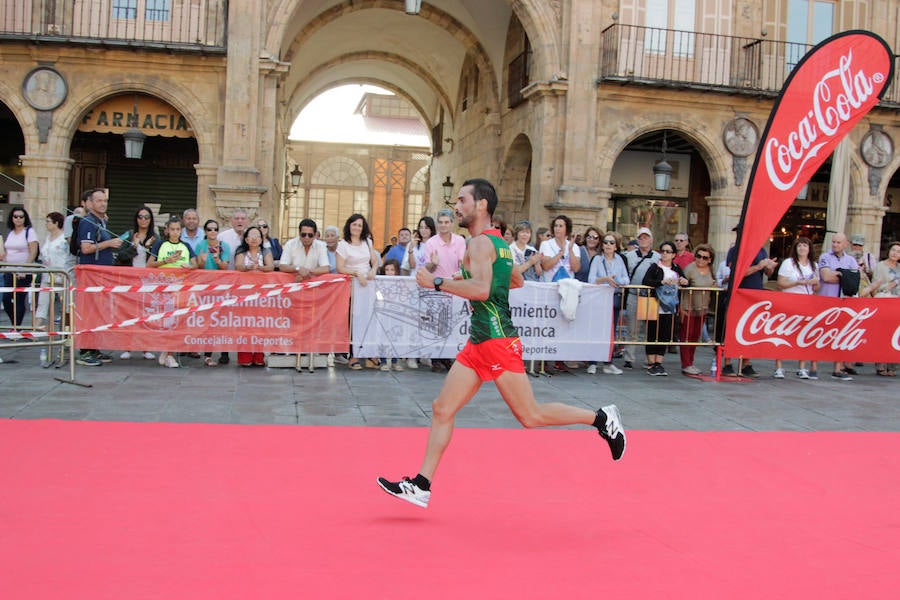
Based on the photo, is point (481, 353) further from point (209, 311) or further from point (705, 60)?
point (705, 60)

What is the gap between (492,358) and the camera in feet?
15.7

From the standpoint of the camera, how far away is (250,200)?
55.8 feet

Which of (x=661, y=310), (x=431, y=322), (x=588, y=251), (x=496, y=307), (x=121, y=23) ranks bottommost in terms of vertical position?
(x=431, y=322)

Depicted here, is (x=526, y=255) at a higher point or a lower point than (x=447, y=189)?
lower

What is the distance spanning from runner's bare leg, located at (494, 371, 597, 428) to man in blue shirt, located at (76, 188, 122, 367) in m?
6.74

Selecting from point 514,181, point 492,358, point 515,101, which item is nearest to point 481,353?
point 492,358

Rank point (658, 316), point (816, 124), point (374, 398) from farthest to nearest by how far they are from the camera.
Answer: point (658, 316) → point (816, 124) → point (374, 398)

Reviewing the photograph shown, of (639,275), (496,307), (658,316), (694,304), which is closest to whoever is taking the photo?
(496,307)

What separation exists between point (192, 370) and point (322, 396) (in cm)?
218

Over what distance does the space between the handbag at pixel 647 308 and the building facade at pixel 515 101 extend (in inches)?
206

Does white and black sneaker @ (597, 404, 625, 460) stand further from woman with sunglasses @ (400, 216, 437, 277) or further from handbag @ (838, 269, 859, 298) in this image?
handbag @ (838, 269, 859, 298)

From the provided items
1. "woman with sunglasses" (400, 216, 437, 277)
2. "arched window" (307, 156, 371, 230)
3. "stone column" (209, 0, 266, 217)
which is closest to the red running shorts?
"woman with sunglasses" (400, 216, 437, 277)

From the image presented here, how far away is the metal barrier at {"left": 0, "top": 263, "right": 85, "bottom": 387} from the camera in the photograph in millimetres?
8555

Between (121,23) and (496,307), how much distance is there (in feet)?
49.6
